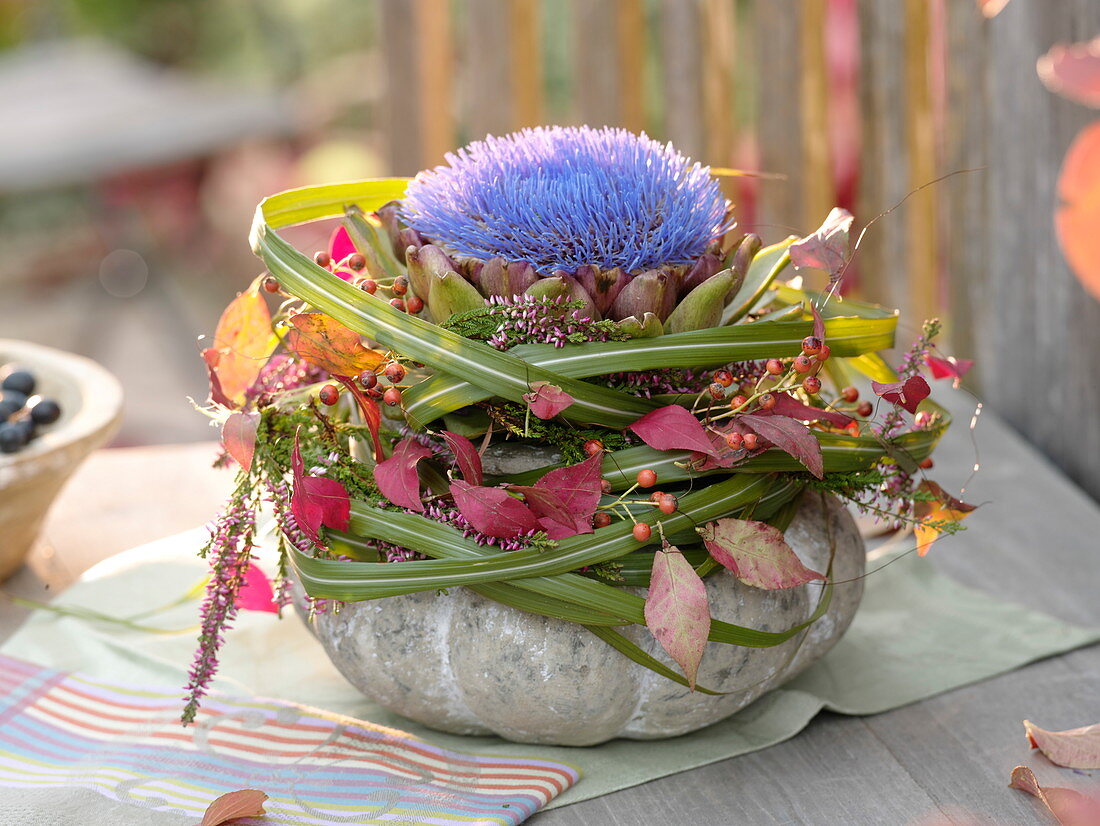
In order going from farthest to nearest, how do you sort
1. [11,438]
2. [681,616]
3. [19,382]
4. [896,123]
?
[896,123], [19,382], [11,438], [681,616]

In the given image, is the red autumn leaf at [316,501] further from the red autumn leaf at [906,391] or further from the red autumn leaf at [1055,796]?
the red autumn leaf at [1055,796]

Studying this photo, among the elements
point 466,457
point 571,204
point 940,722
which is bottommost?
point 940,722

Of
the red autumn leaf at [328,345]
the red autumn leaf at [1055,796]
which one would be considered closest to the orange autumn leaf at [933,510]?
the red autumn leaf at [1055,796]

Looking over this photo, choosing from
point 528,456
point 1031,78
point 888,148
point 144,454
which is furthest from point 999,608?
point 144,454

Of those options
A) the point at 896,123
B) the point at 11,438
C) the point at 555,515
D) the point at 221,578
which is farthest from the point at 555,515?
the point at 896,123

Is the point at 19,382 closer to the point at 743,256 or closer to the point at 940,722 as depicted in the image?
the point at 743,256

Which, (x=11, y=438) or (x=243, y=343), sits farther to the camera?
(x=11, y=438)

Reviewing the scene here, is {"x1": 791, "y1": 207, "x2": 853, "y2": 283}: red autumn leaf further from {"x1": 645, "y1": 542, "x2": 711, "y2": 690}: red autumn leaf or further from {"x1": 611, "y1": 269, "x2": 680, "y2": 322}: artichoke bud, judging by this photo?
{"x1": 645, "y1": 542, "x2": 711, "y2": 690}: red autumn leaf

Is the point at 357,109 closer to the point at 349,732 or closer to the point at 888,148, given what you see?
the point at 888,148
